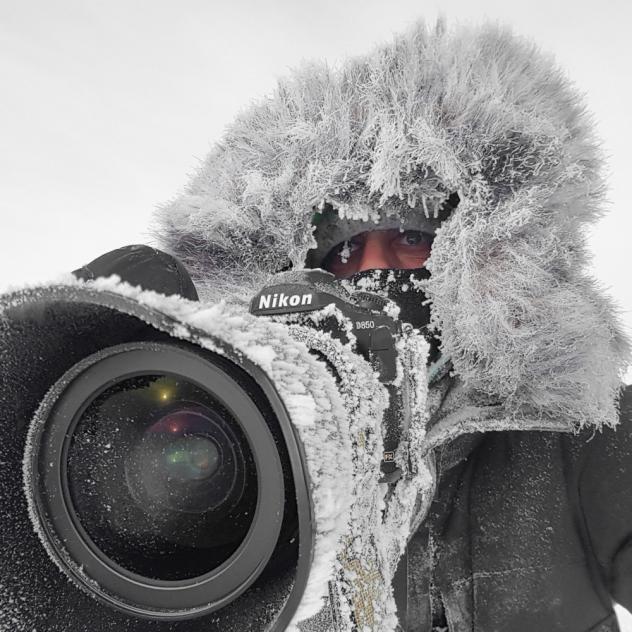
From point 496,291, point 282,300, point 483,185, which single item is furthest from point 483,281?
point 282,300

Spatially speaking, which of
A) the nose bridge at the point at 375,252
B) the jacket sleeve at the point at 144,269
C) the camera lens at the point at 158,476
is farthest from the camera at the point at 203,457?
the nose bridge at the point at 375,252

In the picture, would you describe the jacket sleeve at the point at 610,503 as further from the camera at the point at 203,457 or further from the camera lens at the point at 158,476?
the camera lens at the point at 158,476

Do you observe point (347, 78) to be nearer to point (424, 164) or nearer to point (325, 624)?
point (424, 164)

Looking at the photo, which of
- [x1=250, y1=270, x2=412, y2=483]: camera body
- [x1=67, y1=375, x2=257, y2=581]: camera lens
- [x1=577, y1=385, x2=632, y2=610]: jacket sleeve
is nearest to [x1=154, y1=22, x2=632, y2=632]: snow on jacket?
[x1=577, y1=385, x2=632, y2=610]: jacket sleeve

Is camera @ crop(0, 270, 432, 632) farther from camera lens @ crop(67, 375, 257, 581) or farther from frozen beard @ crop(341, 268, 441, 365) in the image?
frozen beard @ crop(341, 268, 441, 365)

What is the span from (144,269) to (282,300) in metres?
0.19

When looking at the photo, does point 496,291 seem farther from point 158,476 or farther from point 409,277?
point 158,476

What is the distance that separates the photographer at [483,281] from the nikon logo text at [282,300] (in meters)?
0.09

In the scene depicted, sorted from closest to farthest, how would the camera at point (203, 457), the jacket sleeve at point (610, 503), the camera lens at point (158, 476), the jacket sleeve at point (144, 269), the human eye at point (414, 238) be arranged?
the camera at point (203, 457) → the camera lens at point (158, 476) → the jacket sleeve at point (144, 269) → the jacket sleeve at point (610, 503) → the human eye at point (414, 238)

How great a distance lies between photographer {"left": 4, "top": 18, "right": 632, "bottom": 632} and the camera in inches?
27.4

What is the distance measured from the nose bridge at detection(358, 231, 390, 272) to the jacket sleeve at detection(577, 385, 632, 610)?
0.43 metres

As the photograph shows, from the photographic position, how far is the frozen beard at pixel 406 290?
0.82 m

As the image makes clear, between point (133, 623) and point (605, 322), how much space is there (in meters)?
0.71

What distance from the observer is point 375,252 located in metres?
0.89
